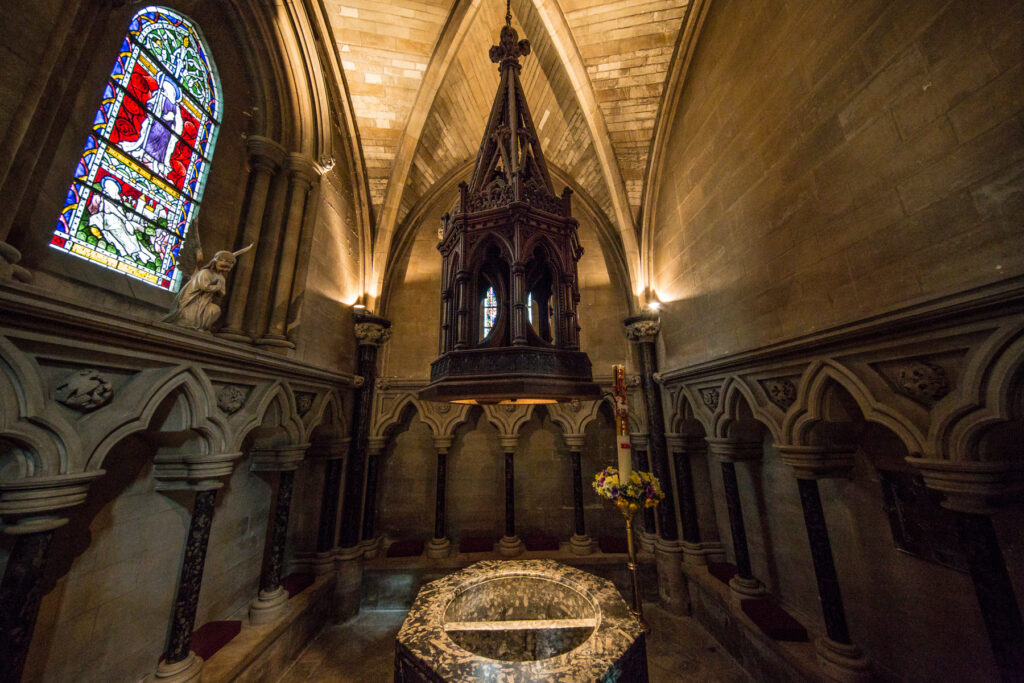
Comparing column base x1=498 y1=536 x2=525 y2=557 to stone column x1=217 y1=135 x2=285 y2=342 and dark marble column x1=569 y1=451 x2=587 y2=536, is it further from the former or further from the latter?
stone column x1=217 y1=135 x2=285 y2=342

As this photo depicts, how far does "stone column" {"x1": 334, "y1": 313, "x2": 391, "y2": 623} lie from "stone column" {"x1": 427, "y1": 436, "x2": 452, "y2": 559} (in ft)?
3.99

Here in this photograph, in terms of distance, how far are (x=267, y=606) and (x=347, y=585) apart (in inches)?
55.2

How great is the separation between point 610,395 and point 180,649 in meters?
6.21

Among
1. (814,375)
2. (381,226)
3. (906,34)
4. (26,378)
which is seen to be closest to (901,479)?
(814,375)

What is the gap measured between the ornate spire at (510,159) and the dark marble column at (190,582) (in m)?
3.83

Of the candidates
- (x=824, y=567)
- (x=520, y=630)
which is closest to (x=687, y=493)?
(x=824, y=567)

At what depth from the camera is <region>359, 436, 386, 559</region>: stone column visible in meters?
5.94

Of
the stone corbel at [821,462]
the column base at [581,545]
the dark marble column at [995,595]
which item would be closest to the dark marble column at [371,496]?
the column base at [581,545]

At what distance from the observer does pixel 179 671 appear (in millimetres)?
2979

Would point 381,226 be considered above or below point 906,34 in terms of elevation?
above

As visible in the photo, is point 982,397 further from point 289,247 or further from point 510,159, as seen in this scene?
point 289,247

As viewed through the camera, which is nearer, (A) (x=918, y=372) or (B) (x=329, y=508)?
(A) (x=918, y=372)

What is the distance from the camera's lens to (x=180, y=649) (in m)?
3.04

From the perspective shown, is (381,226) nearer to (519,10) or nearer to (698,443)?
(519,10)
